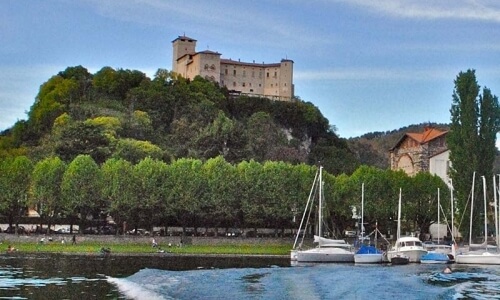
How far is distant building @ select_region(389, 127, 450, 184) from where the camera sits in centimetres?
12888

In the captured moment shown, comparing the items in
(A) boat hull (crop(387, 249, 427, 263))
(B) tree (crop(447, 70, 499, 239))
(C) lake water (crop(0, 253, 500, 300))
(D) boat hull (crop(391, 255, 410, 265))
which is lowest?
(C) lake water (crop(0, 253, 500, 300))

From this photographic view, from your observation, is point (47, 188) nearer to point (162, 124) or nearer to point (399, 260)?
point (399, 260)

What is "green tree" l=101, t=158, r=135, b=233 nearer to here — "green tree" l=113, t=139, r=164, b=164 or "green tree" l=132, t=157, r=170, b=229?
"green tree" l=132, t=157, r=170, b=229

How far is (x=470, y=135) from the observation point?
9056cm

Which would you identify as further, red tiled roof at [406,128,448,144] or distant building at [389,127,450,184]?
red tiled roof at [406,128,448,144]

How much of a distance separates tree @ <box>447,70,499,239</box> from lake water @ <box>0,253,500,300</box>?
66.6 ft

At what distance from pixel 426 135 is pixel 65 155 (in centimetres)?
5907

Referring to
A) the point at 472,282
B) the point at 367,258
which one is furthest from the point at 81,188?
the point at 472,282

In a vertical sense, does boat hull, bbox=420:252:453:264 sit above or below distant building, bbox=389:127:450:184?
below

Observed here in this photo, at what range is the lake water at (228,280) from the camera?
43875 millimetres

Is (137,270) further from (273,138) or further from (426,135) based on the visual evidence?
(273,138)

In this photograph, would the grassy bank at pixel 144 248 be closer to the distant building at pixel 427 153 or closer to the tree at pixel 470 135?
the tree at pixel 470 135

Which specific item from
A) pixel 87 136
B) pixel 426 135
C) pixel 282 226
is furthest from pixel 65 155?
pixel 426 135

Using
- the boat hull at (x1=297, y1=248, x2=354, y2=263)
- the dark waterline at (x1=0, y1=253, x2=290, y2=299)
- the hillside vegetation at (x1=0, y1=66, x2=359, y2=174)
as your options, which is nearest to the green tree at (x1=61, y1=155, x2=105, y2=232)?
the dark waterline at (x1=0, y1=253, x2=290, y2=299)
